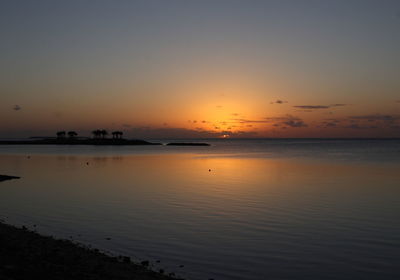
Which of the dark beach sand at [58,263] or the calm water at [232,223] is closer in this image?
the dark beach sand at [58,263]

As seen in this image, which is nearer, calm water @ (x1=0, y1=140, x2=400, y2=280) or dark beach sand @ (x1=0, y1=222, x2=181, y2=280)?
dark beach sand @ (x1=0, y1=222, x2=181, y2=280)

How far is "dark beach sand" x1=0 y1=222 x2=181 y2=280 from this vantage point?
1138 centimetres

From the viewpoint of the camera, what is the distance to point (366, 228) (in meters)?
21.0

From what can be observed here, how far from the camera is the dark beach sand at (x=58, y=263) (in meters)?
11.4

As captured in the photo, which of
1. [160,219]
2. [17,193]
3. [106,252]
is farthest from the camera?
[17,193]

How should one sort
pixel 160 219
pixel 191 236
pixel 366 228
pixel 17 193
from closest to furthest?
pixel 191 236, pixel 366 228, pixel 160 219, pixel 17 193

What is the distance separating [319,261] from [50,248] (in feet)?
35.1

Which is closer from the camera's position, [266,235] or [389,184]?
[266,235]

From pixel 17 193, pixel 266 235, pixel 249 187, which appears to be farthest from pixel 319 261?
pixel 17 193

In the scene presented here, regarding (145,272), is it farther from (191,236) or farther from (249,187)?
(249,187)

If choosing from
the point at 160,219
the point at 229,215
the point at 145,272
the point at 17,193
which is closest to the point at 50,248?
the point at 145,272

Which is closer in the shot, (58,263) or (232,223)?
(58,263)

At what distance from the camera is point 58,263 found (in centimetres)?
1283

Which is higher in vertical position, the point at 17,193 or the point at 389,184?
the point at 389,184
